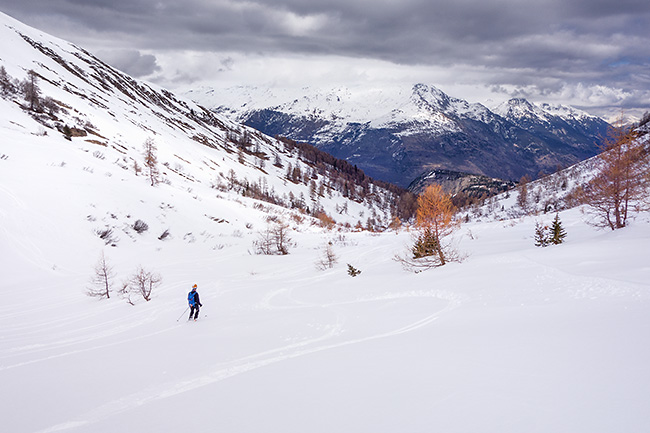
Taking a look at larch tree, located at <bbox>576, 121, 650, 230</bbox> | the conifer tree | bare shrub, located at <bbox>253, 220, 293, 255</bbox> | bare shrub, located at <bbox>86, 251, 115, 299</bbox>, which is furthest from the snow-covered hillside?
the conifer tree

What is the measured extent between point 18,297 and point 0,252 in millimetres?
5343

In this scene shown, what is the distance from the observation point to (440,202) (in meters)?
16.3

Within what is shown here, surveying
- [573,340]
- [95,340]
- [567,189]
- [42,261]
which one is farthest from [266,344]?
[567,189]

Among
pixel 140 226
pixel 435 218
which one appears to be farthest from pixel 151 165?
pixel 435 218

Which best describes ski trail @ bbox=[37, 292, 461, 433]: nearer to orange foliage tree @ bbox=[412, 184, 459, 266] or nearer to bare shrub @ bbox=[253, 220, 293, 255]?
orange foliage tree @ bbox=[412, 184, 459, 266]

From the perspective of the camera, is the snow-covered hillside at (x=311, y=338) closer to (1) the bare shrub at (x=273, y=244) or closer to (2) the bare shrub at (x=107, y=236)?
(2) the bare shrub at (x=107, y=236)

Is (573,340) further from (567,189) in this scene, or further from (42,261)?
(567,189)

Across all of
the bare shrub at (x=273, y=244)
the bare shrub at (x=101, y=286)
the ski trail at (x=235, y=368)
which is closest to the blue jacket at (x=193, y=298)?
the ski trail at (x=235, y=368)

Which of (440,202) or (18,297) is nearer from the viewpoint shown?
(18,297)

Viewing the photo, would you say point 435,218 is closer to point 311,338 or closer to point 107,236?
point 311,338

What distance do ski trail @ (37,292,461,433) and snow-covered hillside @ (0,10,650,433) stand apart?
0.19ft

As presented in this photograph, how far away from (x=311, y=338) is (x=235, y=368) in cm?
240

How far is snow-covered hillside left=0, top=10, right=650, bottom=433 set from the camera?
4711 mm

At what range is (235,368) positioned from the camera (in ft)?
24.2
